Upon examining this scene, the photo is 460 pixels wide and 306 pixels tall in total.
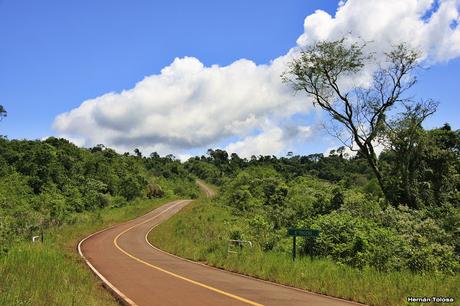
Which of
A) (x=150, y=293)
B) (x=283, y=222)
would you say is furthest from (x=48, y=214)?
(x=150, y=293)

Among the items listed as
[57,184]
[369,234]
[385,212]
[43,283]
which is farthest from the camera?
[57,184]

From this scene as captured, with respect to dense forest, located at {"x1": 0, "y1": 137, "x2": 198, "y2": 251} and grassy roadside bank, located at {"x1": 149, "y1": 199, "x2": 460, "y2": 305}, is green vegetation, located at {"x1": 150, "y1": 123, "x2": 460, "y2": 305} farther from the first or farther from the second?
dense forest, located at {"x1": 0, "y1": 137, "x2": 198, "y2": 251}

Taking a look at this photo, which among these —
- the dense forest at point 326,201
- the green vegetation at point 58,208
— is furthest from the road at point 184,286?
the dense forest at point 326,201

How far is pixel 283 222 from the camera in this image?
113 ft

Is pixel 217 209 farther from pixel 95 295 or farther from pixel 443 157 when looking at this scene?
pixel 95 295

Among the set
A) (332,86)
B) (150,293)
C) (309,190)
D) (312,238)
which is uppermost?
(332,86)

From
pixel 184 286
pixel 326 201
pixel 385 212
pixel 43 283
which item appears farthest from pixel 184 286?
pixel 326 201

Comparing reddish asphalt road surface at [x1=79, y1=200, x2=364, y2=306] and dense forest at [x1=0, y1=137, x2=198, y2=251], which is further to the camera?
dense forest at [x1=0, y1=137, x2=198, y2=251]

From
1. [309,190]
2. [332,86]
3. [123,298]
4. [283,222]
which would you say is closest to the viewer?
[123,298]

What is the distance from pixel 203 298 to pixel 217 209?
4352 cm

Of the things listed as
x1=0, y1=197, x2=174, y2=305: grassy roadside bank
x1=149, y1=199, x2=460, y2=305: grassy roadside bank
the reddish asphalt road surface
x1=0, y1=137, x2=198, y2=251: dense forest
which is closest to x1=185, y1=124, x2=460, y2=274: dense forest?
x1=149, y1=199, x2=460, y2=305: grassy roadside bank

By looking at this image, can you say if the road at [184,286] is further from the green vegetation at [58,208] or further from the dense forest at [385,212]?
the dense forest at [385,212]

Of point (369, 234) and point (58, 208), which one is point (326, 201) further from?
point (58, 208)

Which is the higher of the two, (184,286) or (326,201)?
(326,201)
